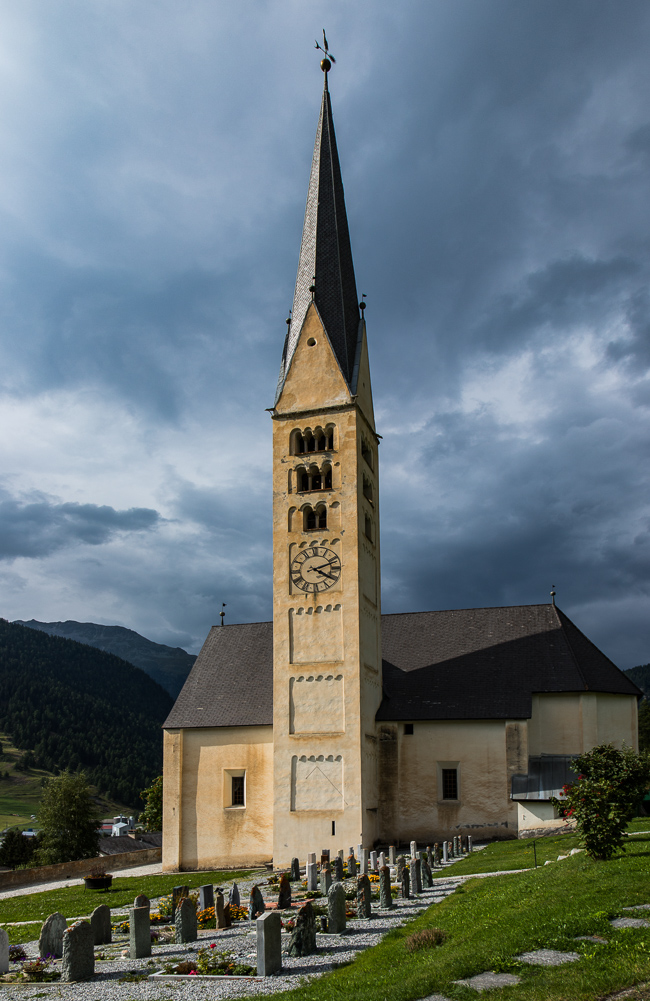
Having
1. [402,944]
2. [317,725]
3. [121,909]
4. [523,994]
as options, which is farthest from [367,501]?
[523,994]

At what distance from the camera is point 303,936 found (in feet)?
49.9

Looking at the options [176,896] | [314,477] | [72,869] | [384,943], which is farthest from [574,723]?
[384,943]

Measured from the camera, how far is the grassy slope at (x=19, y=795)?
14325cm

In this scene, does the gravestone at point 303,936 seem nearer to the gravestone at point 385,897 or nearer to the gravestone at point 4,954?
the gravestone at point 385,897

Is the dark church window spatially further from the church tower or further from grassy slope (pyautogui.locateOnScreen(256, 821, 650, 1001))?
grassy slope (pyautogui.locateOnScreen(256, 821, 650, 1001))

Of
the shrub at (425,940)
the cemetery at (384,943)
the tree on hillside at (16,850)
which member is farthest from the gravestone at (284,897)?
the tree on hillside at (16,850)

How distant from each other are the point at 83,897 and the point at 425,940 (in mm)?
20013

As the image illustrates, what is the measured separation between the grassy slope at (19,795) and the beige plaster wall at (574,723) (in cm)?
11825

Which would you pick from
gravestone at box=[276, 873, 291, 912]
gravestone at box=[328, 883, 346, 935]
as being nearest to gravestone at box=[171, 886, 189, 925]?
gravestone at box=[276, 873, 291, 912]

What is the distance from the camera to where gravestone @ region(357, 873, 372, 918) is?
1862 cm

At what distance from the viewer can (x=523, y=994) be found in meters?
10.0

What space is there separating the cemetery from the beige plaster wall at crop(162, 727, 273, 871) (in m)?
18.5

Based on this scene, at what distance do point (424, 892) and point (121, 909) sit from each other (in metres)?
9.83

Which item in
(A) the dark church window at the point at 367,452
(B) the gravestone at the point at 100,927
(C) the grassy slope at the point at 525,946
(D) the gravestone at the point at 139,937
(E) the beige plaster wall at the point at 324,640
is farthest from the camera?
(A) the dark church window at the point at 367,452
